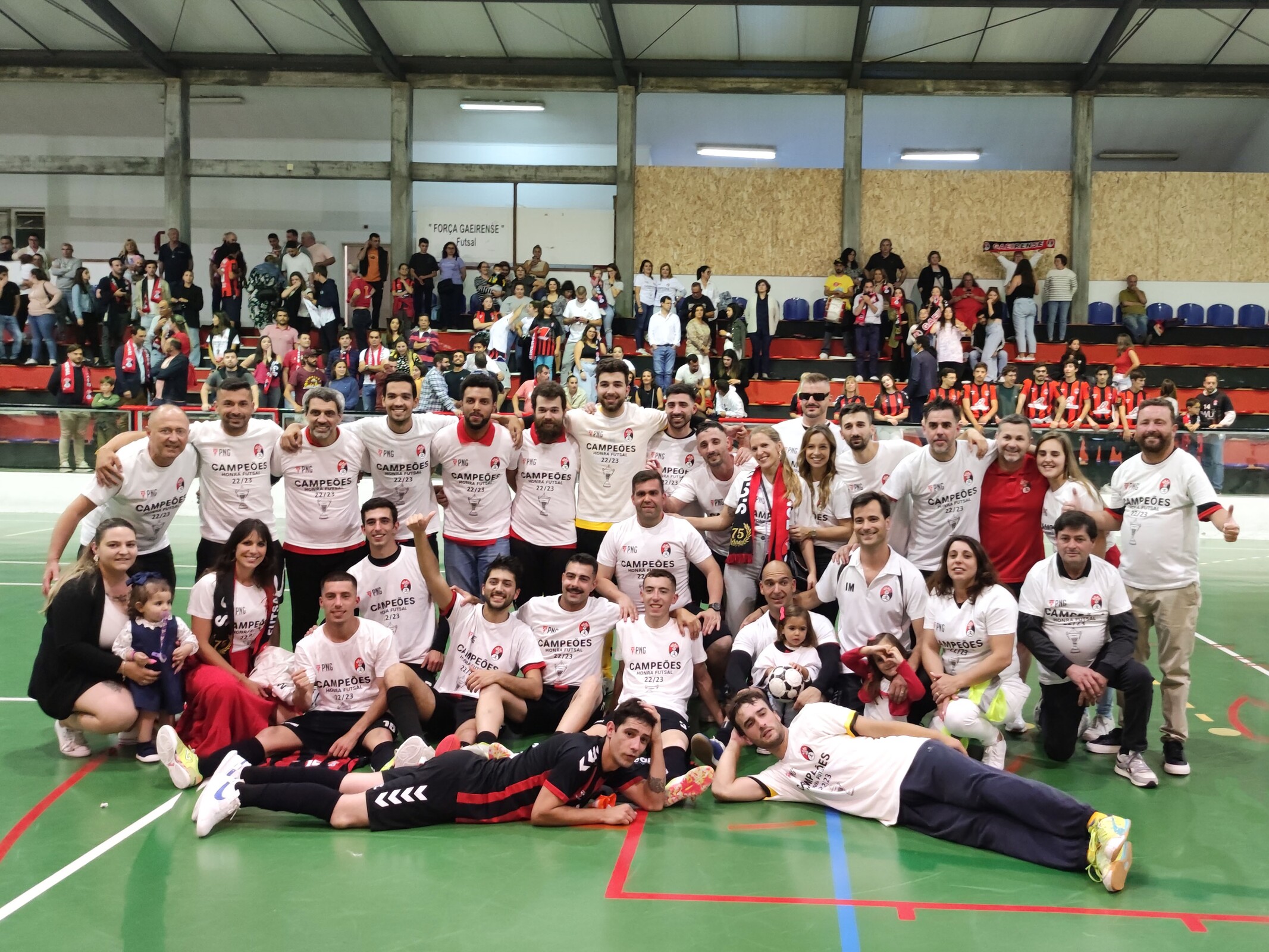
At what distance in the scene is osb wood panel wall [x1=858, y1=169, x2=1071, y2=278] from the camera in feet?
78.7

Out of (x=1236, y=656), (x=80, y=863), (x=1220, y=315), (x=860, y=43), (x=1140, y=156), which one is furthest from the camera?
(x=1140, y=156)

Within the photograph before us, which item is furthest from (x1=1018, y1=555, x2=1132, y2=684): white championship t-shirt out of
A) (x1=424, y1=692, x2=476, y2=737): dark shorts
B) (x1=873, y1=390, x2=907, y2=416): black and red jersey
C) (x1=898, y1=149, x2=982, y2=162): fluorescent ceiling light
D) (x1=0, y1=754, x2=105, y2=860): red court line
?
(x1=898, y1=149, x2=982, y2=162): fluorescent ceiling light

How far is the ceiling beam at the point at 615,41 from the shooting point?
805 inches

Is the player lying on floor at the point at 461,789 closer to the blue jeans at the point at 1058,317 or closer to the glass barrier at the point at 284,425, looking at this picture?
the glass barrier at the point at 284,425

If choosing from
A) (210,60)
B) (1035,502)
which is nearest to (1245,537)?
(1035,502)

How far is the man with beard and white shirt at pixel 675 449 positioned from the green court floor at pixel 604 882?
2.74 m

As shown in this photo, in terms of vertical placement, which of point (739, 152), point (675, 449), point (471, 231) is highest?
point (739, 152)

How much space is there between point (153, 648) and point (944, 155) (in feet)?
77.0

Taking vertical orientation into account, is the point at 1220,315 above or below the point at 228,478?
above

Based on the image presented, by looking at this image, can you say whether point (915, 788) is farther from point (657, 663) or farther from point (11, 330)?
point (11, 330)

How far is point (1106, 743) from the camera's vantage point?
22.8ft

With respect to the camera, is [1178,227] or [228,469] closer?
[228,469]

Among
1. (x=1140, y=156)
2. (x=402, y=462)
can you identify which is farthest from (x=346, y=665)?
(x=1140, y=156)

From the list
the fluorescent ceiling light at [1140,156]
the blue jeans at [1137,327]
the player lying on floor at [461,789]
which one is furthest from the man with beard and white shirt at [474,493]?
the fluorescent ceiling light at [1140,156]
